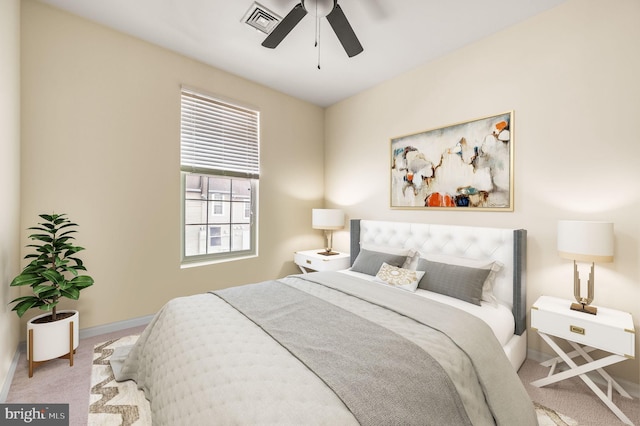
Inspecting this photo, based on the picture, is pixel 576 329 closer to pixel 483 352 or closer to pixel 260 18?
pixel 483 352

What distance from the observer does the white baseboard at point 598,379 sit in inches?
74.5

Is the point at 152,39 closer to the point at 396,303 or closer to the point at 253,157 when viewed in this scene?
the point at 253,157

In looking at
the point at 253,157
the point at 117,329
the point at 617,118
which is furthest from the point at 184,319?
the point at 617,118

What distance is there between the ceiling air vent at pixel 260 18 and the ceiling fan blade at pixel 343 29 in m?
0.63

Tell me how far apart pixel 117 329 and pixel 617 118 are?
4.53 m

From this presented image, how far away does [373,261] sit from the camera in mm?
2930

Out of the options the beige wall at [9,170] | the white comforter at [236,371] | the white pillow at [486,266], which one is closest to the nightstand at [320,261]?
the white pillow at [486,266]

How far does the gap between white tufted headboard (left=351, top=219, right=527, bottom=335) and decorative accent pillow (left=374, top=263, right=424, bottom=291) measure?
462mm

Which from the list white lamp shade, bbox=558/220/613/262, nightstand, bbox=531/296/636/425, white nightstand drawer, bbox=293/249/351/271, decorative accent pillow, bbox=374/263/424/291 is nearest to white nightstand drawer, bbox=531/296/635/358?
nightstand, bbox=531/296/636/425

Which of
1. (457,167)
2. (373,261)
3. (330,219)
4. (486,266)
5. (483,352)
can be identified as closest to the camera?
(483,352)

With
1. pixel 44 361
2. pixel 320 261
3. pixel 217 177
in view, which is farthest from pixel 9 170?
pixel 320 261

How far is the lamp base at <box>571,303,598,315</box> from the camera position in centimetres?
186

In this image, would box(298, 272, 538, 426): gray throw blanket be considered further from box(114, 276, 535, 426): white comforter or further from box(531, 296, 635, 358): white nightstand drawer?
box(531, 296, 635, 358): white nightstand drawer

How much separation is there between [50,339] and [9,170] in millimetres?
1256
